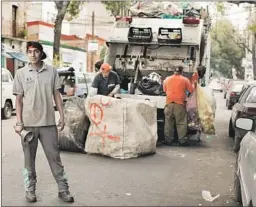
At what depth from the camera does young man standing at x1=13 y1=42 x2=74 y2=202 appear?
17.2ft

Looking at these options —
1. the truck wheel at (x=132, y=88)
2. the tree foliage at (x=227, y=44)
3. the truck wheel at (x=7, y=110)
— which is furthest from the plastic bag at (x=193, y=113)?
the tree foliage at (x=227, y=44)

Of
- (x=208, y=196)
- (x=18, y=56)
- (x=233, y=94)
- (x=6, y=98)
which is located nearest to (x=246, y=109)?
(x=208, y=196)

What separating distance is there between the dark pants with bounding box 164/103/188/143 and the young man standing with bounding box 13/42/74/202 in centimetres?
454

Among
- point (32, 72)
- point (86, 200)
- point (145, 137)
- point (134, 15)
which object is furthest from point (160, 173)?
point (134, 15)

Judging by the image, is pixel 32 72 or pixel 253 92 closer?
pixel 32 72

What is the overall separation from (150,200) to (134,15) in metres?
7.38

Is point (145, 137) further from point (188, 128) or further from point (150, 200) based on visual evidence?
point (150, 200)

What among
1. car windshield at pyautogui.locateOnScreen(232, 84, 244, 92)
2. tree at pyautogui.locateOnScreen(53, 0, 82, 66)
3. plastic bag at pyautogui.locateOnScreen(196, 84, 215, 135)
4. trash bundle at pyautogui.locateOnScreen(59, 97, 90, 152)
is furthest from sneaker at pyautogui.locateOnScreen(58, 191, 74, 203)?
tree at pyautogui.locateOnScreen(53, 0, 82, 66)

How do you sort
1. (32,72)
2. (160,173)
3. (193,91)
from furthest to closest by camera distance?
(193,91) < (160,173) < (32,72)

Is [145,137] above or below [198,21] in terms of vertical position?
below

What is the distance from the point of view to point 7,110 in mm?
15305

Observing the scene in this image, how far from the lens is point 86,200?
18.0 ft

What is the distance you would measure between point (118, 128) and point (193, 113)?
2290 mm

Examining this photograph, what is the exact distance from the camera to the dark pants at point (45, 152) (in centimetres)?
530
